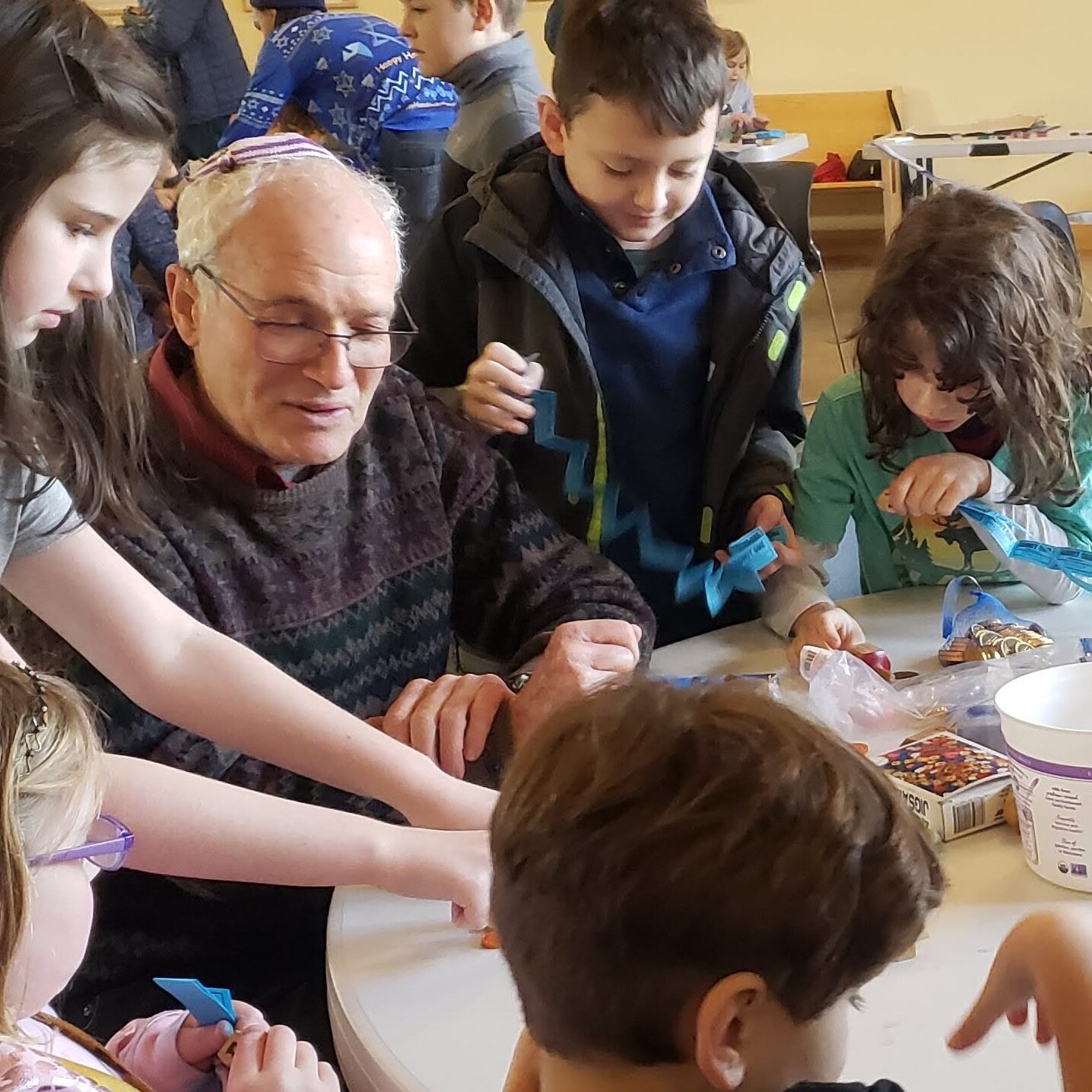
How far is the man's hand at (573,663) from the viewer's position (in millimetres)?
1283

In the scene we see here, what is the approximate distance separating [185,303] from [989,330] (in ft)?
3.02

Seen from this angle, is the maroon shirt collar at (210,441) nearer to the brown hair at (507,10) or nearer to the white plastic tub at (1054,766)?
the white plastic tub at (1054,766)

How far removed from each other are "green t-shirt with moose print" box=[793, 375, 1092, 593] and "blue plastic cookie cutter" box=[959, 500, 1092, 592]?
73 millimetres

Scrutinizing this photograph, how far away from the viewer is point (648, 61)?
165 cm

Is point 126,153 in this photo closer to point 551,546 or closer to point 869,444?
point 551,546

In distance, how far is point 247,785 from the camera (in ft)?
4.37

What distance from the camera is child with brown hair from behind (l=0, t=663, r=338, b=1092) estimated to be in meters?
0.77

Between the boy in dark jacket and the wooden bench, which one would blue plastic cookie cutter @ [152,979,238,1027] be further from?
the wooden bench

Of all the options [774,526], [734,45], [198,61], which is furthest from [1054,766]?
[198,61]

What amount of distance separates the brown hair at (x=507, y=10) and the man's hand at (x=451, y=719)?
5.71 ft

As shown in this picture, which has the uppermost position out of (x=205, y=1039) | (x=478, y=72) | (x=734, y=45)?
(x=478, y=72)

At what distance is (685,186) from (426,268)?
400 millimetres

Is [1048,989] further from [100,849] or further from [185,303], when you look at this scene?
[185,303]

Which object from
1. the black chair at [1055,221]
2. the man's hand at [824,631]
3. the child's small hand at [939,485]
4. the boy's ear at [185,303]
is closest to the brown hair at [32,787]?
the boy's ear at [185,303]
